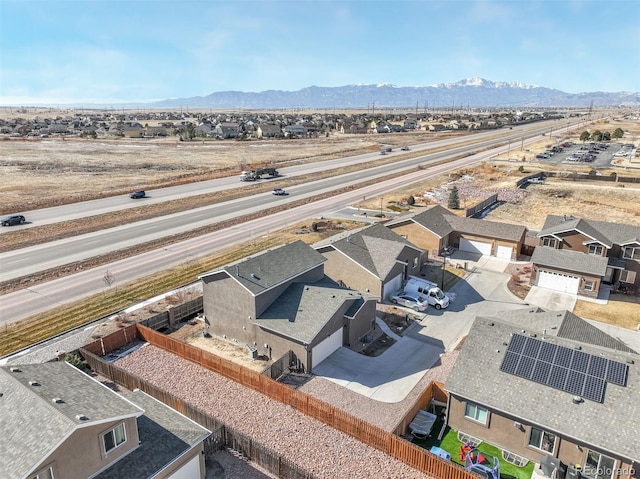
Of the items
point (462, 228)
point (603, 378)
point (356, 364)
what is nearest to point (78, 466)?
point (356, 364)

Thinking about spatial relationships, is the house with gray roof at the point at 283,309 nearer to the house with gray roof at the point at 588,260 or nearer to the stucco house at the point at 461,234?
the stucco house at the point at 461,234

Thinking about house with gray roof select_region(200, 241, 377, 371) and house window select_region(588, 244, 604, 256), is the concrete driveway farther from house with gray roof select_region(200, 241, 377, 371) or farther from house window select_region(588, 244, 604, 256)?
house window select_region(588, 244, 604, 256)

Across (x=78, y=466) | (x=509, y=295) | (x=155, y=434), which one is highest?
(x=78, y=466)

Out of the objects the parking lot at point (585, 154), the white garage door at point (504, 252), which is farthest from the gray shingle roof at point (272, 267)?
the parking lot at point (585, 154)

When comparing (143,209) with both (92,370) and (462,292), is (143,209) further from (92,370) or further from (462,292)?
(462,292)

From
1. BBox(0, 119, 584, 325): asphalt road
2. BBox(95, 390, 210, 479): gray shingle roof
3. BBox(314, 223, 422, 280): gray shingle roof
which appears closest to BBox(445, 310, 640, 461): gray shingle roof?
BBox(95, 390, 210, 479): gray shingle roof
